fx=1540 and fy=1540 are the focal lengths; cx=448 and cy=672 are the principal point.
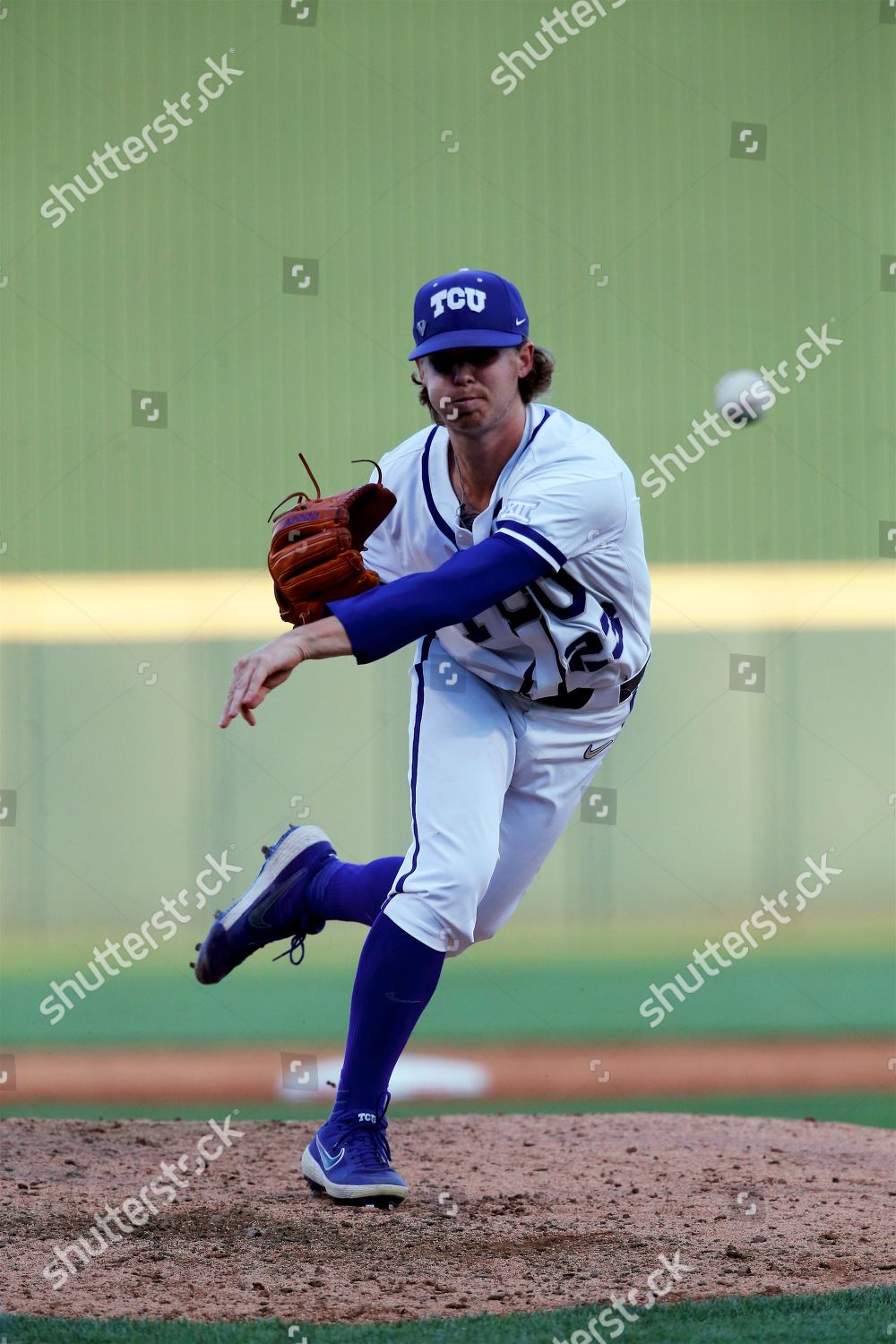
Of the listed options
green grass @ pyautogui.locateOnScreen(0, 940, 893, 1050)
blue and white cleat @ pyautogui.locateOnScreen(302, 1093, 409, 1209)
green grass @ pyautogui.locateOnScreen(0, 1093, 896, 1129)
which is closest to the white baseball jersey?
blue and white cleat @ pyautogui.locateOnScreen(302, 1093, 409, 1209)

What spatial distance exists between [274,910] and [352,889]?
0.20 metres

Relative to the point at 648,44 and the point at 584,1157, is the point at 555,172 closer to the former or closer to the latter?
the point at 648,44

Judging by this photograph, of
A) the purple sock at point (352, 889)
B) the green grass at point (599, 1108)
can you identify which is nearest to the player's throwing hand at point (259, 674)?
the purple sock at point (352, 889)

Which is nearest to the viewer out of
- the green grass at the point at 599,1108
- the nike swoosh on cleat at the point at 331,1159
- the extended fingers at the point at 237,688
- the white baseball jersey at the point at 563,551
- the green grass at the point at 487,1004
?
the extended fingers at the point at 237,688

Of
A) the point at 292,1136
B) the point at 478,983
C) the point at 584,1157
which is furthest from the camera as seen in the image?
the point at 478,983

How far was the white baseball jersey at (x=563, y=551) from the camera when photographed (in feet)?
8.55

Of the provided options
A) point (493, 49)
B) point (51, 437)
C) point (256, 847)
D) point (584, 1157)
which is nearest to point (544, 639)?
point (584, 1157)

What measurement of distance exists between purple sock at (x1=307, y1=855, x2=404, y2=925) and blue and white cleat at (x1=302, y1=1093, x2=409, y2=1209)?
40cm

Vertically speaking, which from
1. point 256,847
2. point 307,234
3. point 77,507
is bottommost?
point 256,847

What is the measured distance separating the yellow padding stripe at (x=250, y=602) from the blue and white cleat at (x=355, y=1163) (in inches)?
119

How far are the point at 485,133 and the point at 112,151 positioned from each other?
138cm

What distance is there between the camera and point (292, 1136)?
3898 mm

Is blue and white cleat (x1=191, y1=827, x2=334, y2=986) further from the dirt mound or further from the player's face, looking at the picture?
the player's face

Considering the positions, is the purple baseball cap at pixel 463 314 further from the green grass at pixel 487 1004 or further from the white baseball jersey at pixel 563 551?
the green grass at pixel 487 1004
